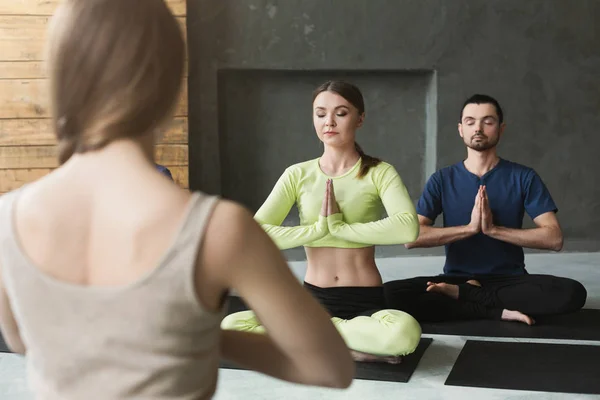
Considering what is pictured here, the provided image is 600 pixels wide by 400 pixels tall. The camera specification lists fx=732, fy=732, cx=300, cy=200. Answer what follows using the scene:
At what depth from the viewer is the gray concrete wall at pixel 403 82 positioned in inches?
206

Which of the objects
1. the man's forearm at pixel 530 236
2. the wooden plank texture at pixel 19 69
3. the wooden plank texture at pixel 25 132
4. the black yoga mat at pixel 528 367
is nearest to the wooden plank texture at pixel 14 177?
the wooden plank texture at pixel 25 132

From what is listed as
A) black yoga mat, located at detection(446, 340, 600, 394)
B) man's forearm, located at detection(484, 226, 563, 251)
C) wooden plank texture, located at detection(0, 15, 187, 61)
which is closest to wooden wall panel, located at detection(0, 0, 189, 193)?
wooden plank texture, located at detection(0, 15, 187, 61)

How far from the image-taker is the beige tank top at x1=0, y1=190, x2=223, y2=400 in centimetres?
72

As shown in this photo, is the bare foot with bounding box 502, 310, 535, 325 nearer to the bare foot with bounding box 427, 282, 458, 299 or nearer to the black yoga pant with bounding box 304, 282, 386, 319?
the bare foot with bounding box 427, 282, 458, 299

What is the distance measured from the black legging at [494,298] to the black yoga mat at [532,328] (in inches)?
2.1

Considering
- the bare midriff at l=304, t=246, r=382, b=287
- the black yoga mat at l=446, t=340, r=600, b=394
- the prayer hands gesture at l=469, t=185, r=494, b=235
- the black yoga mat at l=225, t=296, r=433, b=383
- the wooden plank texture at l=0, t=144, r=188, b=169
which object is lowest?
the black yoga mat at l=225, t=296, r=433, b=383

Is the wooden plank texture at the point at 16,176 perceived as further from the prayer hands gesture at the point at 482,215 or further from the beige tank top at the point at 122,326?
the beige tank top at the point at 122,326

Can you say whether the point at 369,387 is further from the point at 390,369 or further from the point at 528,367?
the point at 528,367

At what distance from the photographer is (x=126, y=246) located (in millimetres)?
724

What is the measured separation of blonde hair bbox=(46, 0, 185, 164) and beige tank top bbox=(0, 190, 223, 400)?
106mm

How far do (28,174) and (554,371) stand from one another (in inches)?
137

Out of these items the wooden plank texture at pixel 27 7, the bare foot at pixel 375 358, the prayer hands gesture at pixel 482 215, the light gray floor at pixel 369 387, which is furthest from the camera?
the wooden plank texture at pixel 27 7

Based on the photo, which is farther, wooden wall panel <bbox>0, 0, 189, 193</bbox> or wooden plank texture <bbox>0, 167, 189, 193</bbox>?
wooden plank texture <bbox>0, 167, 189, 193</bbox>

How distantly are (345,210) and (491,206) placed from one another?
989 mm
